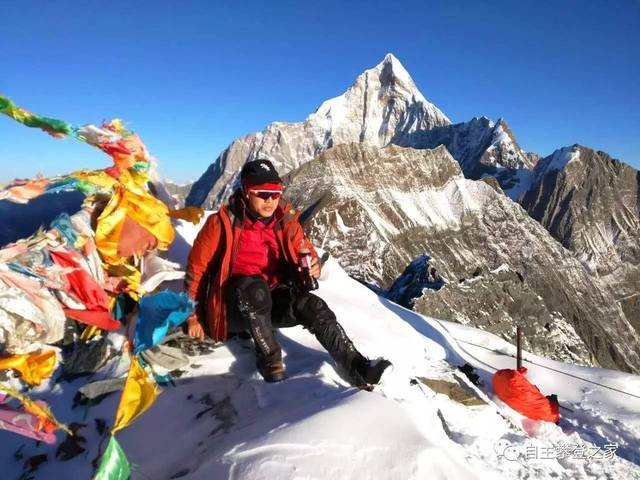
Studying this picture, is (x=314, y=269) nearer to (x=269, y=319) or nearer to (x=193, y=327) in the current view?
(x=269, y=319)

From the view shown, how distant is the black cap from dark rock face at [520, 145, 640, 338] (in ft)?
628

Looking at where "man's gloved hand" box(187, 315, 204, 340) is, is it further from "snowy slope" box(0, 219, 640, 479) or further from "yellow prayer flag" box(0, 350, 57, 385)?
"yellow prayer flag" box(0, 350, 57, 385)

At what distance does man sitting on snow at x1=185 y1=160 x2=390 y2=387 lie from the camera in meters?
4.38

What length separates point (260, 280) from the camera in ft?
15.2

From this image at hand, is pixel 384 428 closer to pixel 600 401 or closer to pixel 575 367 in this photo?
pixel 600 401

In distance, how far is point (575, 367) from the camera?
9.02 m

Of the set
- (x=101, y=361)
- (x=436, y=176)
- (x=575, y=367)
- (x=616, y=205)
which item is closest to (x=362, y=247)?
(x=436, y=176)

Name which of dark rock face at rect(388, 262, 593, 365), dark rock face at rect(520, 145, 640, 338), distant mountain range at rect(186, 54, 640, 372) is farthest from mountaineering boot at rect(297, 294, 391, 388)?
dark rock face at rect(520, 145, 640, 338)

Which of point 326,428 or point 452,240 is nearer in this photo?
point 326,428

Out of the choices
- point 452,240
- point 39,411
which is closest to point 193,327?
point 39,411

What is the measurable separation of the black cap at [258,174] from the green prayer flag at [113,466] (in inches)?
115

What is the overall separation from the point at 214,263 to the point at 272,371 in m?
1.47

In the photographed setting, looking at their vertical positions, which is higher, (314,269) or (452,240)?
(452,240)

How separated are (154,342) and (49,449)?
44.4 inches
